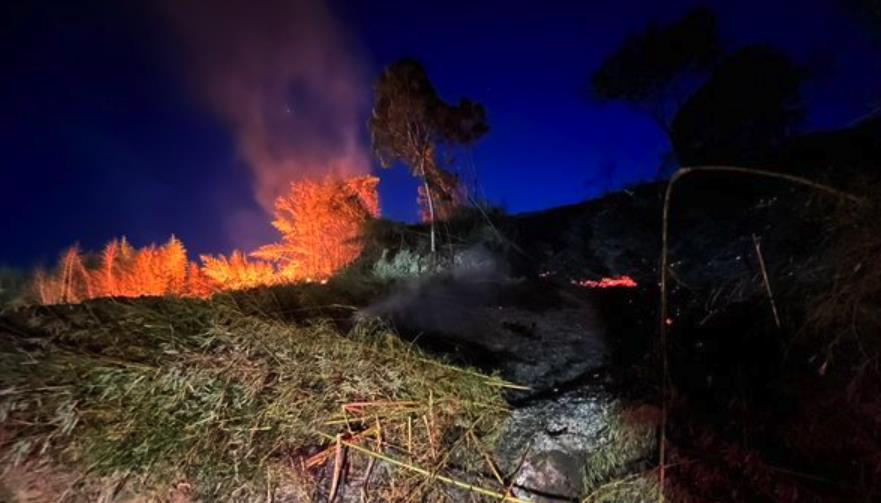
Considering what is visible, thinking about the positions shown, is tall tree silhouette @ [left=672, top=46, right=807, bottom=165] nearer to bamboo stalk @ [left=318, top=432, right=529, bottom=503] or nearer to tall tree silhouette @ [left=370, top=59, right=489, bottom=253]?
tall tree silhouette @ [left=370, top=59, right=489, bottom=253]

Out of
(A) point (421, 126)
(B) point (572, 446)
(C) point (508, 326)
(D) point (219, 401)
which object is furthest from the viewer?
(A) point (421, 126)

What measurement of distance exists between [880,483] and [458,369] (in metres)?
1.90

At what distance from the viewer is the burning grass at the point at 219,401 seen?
2152 millimetres

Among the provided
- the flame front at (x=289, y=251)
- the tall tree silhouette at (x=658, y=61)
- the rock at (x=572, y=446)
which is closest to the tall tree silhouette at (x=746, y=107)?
the tall tree silhouette at (x=658, y=61)

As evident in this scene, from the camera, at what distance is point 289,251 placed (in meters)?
12.5

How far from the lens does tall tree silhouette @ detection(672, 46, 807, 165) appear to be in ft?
38.3

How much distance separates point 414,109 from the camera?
9734mm

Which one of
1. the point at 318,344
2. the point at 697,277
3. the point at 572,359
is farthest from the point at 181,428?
the point at 697,277

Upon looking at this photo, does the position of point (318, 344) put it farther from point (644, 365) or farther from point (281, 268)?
point (281, 268)

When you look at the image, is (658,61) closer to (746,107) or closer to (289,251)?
(746,107)

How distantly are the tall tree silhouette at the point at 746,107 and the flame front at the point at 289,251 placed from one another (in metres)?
8.26

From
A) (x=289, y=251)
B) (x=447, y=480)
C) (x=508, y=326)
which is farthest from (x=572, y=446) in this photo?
(x=289, y=251)

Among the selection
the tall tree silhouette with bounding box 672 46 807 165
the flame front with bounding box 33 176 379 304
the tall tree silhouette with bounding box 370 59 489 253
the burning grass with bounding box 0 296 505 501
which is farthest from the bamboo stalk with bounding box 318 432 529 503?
the tall tree silhouette with bounding box 672 46 807 165

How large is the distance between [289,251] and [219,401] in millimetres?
10600
